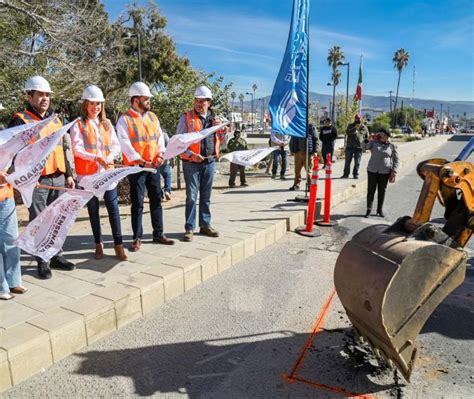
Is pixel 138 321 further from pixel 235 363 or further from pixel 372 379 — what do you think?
pixel 372 379

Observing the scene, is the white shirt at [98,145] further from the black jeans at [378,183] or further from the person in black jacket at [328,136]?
the person in black jacket at [328,136]

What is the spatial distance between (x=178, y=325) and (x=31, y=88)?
2.69 metres

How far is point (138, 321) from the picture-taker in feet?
12.4

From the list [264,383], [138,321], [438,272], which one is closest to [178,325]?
[138,321]

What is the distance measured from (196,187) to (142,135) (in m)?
1.09

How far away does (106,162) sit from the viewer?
176 inches

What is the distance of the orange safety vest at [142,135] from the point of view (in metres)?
4.82

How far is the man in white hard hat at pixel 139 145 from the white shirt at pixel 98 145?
0.11 metres

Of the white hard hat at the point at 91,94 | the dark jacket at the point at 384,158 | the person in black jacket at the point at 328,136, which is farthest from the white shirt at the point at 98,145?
the person in black jacket at the point at 328,136

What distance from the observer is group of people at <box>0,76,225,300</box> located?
3.73 meters

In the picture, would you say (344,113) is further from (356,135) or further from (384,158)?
(384,158)

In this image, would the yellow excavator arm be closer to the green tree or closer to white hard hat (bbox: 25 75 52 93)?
white hard hat (bbox: 25 75 52 93)

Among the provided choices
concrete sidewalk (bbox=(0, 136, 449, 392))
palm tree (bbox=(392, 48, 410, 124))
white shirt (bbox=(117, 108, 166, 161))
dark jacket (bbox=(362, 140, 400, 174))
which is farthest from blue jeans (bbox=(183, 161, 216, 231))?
palm tree (bbox=(392, 48, 410, 124))

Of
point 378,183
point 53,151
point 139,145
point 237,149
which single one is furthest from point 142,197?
point 237,149
